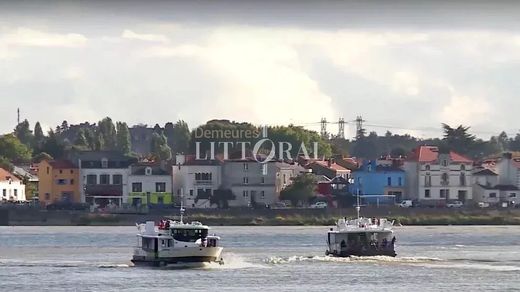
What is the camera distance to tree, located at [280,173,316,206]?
12344 cm

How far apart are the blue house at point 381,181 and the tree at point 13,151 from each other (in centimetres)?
4490

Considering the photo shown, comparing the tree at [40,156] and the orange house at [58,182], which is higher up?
the tree at [40,156]

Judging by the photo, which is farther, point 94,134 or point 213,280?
point 94,134

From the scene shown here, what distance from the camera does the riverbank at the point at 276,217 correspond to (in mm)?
114500

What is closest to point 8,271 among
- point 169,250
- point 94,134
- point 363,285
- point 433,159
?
point 169,250

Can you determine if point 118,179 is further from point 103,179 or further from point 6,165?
point 6,165

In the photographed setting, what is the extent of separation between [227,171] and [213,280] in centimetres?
6746

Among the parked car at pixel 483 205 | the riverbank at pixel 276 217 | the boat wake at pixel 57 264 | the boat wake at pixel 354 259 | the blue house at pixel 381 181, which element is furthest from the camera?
the blue house at pixel 381 181

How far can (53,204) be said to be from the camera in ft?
399

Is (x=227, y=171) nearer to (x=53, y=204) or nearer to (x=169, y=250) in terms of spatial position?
(x=53, y=204)

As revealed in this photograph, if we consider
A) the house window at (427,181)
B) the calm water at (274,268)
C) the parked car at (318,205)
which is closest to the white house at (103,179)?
the parked car at (318,205)

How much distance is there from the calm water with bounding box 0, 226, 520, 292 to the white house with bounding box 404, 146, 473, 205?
3454cm

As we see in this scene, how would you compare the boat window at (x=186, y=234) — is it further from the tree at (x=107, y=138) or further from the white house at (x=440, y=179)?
the tree at (x=107, y=138)

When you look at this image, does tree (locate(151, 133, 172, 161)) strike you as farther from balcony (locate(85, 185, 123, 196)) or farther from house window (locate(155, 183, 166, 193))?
house window (locate(155, 183, 166, 193))
